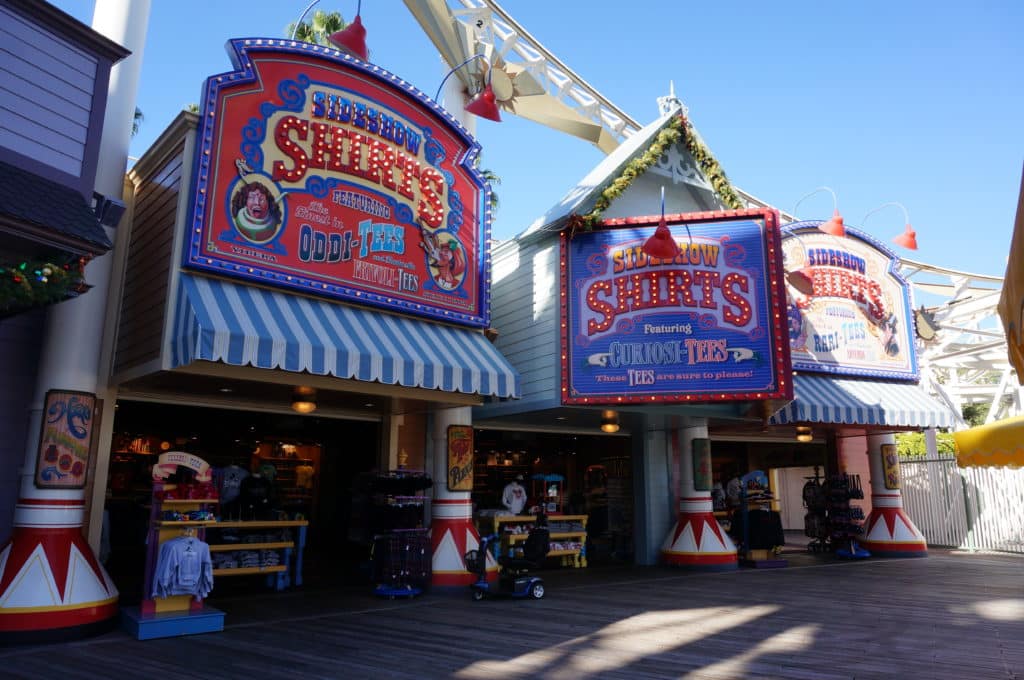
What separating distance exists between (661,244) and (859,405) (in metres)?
5.74

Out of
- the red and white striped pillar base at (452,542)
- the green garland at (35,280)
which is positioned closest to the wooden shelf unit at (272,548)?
the red and white striped pillar base at (452,542)

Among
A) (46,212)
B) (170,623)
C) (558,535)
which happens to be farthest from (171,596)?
(558,535)

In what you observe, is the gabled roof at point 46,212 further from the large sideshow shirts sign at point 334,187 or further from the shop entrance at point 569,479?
the shop entrance at point 569,479

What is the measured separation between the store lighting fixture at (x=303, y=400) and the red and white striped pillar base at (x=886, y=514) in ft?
42.2

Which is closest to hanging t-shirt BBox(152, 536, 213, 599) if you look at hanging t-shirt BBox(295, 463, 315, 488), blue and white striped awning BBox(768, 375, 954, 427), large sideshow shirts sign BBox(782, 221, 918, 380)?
hanging t-shirt BBox(295, 463, 315, 488)

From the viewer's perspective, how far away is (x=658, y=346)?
10812mm

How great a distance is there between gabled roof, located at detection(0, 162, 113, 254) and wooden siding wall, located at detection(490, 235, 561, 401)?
6.77m

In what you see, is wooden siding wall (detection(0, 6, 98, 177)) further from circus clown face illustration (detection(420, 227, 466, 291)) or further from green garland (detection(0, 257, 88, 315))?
circus clown face illustration (detection(420, 227, 466, 291))

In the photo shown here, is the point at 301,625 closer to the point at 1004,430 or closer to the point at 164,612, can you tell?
the point at 164,612

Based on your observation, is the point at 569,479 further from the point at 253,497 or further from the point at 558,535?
the point at 253,497

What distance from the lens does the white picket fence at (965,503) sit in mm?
15977

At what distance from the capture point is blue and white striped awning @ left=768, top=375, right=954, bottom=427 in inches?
495

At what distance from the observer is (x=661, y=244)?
10547mm

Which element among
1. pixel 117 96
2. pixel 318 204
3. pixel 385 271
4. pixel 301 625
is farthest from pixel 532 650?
pixel 117 96
